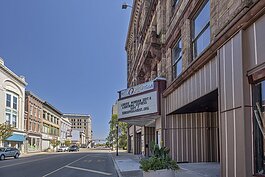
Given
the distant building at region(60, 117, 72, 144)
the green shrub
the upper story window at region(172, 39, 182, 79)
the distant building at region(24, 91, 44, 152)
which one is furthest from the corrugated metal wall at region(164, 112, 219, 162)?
the distant building at region(60, 117, 72, 144)

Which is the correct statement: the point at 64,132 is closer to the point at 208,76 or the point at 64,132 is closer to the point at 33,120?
the point at 33,120

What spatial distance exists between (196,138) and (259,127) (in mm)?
11931

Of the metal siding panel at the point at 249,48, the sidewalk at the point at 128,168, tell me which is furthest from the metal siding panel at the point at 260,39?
the sidewalk at the point at 128,168

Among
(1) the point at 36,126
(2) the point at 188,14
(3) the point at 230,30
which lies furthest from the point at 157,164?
(1) the point at 36,126

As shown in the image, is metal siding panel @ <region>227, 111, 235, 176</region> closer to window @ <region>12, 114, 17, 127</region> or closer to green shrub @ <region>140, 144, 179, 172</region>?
green shrub @ <region>140, 144, 179, 172</region>

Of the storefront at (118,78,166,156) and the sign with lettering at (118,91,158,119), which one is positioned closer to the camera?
the storefront at (118,78,166,156)

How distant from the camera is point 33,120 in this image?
7838 centimetres

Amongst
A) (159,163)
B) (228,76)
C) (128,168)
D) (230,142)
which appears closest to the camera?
(230,142)

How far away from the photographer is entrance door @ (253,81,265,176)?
27.8 feet

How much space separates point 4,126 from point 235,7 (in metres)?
46.6

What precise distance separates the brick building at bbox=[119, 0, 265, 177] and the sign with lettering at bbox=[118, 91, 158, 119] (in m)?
0.07

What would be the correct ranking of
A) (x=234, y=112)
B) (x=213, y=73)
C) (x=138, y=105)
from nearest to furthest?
(x=234, y=112), (x=213, y=73), (x=138, y=105)

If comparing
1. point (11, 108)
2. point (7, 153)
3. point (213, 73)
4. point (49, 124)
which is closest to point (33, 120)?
point (11, 108)

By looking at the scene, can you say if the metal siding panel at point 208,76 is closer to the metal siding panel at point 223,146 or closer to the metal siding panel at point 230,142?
the metal siding panel at point 223,146
